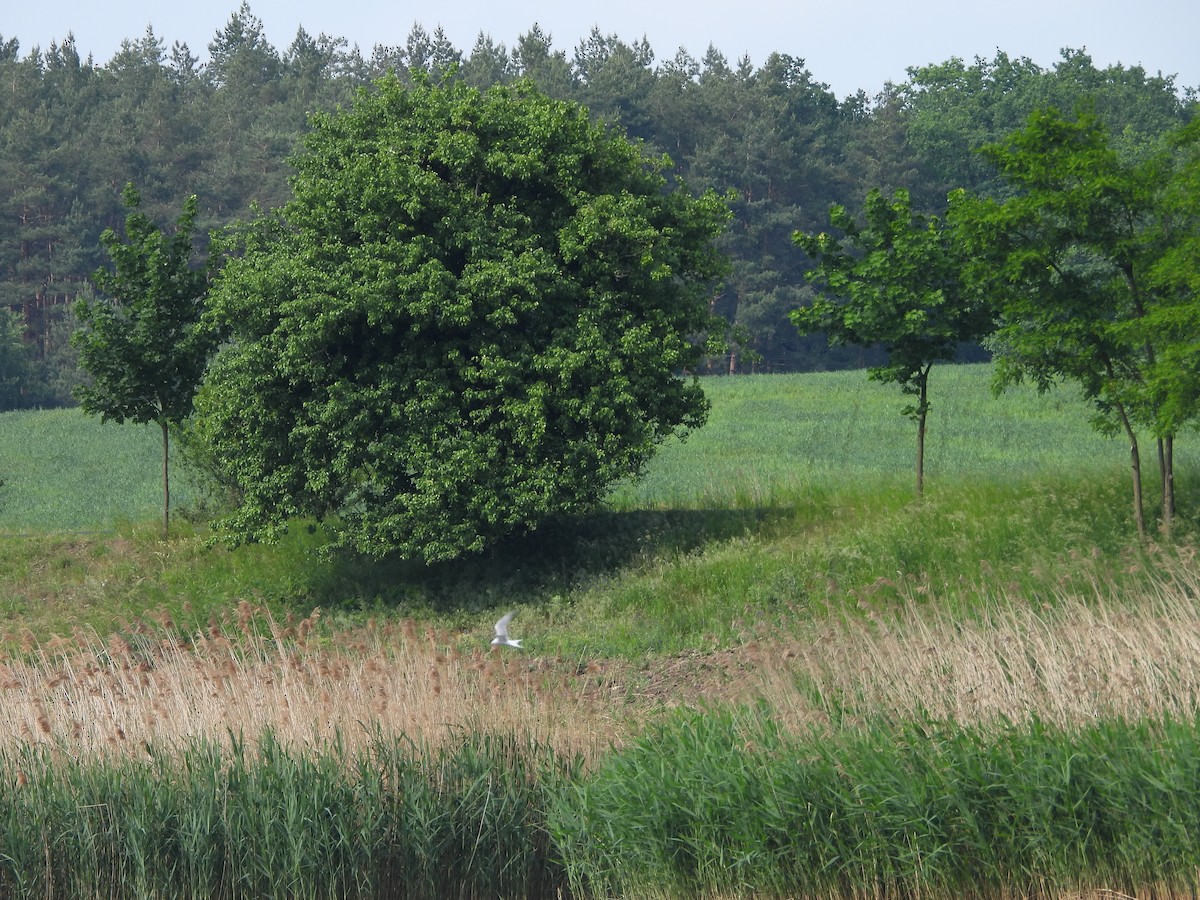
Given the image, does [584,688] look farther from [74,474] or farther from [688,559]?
[74,474]

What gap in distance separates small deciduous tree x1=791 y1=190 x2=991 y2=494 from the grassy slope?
8.78 feet

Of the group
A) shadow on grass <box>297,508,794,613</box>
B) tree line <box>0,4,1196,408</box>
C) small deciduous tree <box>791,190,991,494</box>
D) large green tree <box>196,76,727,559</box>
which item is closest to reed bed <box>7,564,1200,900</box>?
large green tree <box>196,76,727,559</box>

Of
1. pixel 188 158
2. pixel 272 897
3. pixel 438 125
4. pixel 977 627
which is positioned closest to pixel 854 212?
pixel 188 158

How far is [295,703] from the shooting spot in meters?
12.5

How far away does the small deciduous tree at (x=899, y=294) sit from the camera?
79.6ft

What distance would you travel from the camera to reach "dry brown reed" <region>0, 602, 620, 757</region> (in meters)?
12.1

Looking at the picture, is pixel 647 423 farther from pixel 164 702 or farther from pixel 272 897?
pixel 272 897

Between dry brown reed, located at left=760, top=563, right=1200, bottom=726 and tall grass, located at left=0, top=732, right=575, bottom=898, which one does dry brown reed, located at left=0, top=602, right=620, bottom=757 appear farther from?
dry brown reed, located at left=760, top=563, right=1200, bottom=726

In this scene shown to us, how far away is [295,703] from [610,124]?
2161 inches

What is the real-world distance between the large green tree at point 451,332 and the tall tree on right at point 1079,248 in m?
5.65

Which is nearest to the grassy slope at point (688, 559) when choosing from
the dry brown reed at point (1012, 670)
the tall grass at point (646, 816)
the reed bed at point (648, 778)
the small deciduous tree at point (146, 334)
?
the dry brown reed at point (1012, 670)

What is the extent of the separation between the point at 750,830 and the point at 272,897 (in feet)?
12.5

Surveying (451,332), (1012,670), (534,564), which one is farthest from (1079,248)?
(1012,670)

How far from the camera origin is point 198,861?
36.1 feet
